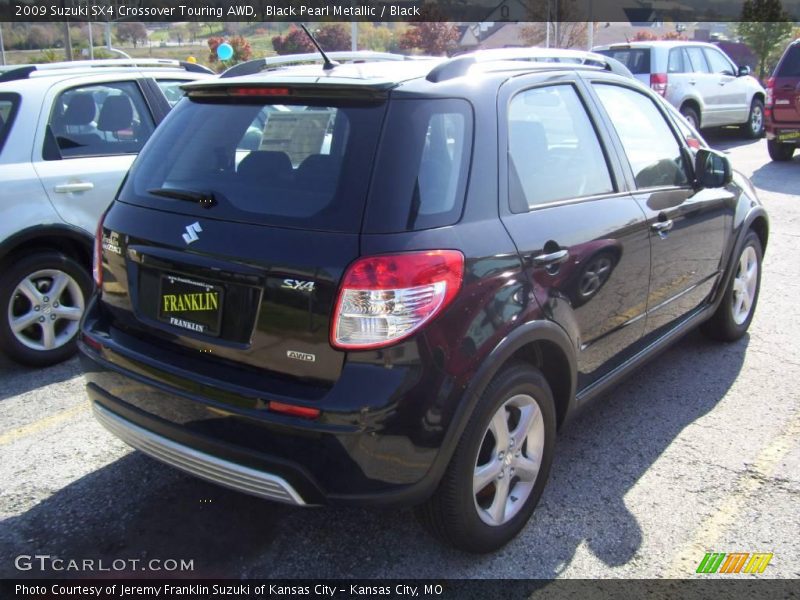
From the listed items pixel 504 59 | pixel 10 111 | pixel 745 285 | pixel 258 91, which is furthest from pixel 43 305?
pixel 745 285

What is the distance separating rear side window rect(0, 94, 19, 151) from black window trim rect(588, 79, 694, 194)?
3422 mm

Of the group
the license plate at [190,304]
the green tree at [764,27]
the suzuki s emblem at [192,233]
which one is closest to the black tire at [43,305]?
the license plate at [190,304]

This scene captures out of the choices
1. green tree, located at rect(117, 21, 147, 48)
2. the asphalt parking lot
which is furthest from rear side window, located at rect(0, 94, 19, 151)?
green tree, located at rect(117, 21, 147, 48)

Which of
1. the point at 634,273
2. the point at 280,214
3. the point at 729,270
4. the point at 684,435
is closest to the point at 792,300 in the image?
the point at 729,270

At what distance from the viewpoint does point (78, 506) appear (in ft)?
10.3

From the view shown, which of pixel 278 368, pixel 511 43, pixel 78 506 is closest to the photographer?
pixel 278 368

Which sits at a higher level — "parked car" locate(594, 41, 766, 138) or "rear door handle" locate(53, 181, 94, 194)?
→ "parked car" locate(594, 41, 766, 138)

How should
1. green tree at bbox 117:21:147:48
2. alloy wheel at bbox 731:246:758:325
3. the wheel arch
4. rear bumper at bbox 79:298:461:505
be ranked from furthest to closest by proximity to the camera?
green tree at bbox 117:21:147:48 < alloy wheel at bbox 731:246:758:325 < the wheel arch < rear bumper at bbox 79:298:461:505

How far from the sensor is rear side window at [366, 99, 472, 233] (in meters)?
2.43

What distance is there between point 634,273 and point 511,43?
42.5 meters

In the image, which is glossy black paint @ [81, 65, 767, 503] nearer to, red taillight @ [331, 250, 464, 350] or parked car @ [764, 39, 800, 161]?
red taillight @ [331, 250, 464, 350]

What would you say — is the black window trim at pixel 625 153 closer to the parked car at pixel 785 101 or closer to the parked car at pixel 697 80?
the parked car at pixel 785 101

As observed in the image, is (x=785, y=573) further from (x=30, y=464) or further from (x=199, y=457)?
(x=30, y=464)

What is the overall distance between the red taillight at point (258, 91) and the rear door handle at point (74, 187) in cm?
218
